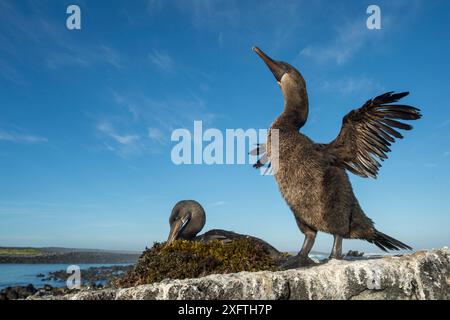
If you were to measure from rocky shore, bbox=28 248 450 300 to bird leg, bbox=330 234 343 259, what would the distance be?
46 cm

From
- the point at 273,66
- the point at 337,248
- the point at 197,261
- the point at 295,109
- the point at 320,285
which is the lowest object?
the point at 320,285

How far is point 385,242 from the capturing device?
22.5ft

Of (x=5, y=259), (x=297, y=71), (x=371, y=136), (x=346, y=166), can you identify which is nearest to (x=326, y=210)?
(x=346, y=166)

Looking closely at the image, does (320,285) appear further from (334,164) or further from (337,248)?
(334,164)

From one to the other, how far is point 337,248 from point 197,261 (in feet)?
7.78

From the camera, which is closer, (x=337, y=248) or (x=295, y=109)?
(x=337, y=248)

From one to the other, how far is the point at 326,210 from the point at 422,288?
175cm

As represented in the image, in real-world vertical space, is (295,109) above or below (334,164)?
above

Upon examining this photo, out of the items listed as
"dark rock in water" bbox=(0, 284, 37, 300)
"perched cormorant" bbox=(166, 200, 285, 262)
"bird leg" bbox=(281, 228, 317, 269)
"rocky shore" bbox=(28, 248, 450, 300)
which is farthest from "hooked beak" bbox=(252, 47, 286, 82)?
"dark rock in water" bbox=(0, 284, 37, 300)

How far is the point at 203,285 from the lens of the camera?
497cm

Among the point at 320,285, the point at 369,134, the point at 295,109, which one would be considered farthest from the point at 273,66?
the point at 320,285

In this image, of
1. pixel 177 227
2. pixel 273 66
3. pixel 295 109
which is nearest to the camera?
pixel 295 109

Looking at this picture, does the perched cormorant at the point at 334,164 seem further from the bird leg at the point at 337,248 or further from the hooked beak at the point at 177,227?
the hooked beak at the point at 177,227
